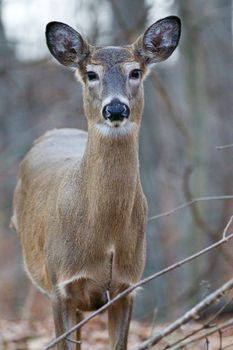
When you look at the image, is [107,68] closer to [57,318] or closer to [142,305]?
[57,318]

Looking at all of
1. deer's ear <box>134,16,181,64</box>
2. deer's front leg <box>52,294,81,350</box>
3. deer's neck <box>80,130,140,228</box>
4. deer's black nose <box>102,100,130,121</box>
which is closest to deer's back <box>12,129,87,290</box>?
deer's front leg <box>52,294,81,350</box>

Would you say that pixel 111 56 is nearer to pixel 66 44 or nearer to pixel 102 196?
pixel 66 44

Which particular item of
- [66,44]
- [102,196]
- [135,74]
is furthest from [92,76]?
[102,196]

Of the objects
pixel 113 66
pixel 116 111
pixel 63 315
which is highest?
pixel 113 66

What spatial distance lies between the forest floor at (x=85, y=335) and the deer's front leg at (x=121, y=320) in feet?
1.91

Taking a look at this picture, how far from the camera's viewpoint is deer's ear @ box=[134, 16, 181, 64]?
290 inches

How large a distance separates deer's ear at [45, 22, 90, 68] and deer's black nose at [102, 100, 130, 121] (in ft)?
3.29

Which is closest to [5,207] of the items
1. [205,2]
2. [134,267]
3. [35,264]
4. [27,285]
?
[27,285]

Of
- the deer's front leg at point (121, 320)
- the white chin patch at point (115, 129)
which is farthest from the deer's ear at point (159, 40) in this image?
the deer's front leg at point (121, 320)

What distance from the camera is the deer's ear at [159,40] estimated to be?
737 centimetres

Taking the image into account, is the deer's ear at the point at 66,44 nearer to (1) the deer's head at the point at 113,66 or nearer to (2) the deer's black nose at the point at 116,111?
(1) the deer's head at the point at 113,66

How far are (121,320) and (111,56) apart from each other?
1833 mm

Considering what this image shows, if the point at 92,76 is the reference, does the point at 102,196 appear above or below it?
below

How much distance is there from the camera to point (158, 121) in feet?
52.3
